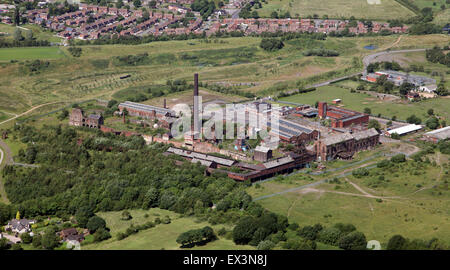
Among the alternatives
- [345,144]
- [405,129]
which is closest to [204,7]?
[405,129]

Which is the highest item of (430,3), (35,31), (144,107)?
(430,3)

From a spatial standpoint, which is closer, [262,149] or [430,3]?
[262,149]

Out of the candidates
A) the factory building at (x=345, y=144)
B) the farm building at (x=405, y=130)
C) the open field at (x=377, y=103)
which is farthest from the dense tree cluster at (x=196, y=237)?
the open field at (x=377, y=103)

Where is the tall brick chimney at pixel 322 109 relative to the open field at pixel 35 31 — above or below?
below

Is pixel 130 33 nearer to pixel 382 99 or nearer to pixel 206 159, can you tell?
pixel 382 99

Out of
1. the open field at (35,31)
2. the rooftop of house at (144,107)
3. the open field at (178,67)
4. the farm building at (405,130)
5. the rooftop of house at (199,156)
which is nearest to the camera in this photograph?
the rooftop of house at (199,156)

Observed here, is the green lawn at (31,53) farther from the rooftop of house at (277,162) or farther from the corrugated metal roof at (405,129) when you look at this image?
the corrugated metal roof at (405,129)

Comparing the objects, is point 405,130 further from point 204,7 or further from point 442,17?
point 204,7
